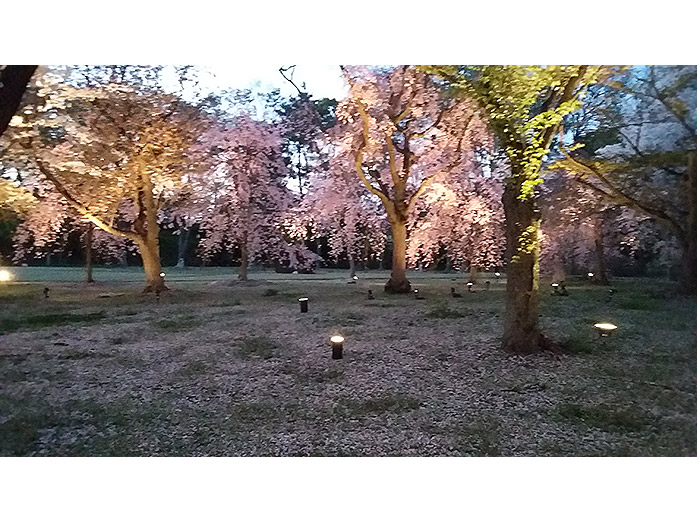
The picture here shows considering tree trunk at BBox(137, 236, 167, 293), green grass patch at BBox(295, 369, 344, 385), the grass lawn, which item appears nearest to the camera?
the grass lawn

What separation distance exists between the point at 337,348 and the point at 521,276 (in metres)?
1.11

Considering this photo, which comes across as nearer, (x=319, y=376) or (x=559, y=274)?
(x=319, y=376)

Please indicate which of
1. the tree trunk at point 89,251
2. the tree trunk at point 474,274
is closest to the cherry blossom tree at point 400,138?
the tree trunk at point 474,274

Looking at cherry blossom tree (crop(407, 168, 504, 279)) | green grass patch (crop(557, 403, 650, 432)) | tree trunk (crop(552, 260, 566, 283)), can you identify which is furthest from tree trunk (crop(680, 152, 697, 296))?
cherry blossom tree (crop(407, 168, 504, 279))

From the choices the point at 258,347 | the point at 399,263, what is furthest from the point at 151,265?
the point at 399,263

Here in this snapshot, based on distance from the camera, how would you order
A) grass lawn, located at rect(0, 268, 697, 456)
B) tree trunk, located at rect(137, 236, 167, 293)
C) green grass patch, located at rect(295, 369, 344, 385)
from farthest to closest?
tree trunk, located at rect(137, 236, 167, 293) < green grass patch, located at rect(295, 369, 344, 385) < grass lawn, located at rect(0, 268, 697, 456)

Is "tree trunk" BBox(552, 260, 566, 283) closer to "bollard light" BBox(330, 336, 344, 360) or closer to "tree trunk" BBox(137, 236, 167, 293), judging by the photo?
"bollard light" BBox(330, 336, 344, 360)

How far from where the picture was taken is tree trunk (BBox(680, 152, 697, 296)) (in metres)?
2.56

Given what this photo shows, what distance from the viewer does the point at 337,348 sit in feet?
8.58

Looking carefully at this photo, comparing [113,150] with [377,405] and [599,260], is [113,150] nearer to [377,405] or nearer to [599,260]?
[377,405]

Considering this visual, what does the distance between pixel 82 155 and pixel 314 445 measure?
2051 mm

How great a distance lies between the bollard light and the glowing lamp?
141 centimetres

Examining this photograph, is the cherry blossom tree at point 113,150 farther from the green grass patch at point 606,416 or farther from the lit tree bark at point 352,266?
the green grass patch at point 606,416

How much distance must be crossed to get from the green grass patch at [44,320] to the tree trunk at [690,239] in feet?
10.7
